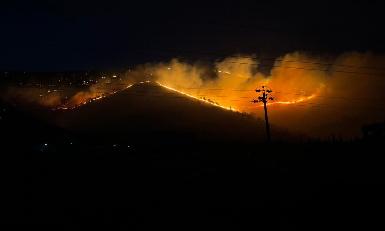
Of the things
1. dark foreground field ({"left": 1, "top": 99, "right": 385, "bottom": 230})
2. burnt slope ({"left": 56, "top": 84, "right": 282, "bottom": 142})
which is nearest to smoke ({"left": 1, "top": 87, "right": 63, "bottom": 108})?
burnt slope ({"left": 56, "top": 84, "right": 282, "bottom": 142})

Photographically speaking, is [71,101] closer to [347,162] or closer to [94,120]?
[94,120]

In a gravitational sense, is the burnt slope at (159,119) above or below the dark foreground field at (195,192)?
above

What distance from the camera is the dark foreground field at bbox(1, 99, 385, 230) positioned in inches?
589

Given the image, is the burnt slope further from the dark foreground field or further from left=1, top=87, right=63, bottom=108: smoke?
the dark foreground field

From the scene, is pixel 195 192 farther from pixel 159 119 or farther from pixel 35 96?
pixel 35 96

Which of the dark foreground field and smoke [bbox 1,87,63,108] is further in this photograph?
smoke [bbox 1,87,63,108]

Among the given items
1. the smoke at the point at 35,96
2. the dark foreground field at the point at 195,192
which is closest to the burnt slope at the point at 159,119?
the smoke at the point at 35,96

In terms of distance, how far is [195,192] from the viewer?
19938 mm

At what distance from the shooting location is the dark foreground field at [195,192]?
15.0 meters

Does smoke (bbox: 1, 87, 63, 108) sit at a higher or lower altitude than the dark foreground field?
higher

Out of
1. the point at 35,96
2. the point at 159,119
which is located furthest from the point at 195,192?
the point at 35,96

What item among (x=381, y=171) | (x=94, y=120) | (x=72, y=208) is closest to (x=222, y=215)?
(x=72, y=208)

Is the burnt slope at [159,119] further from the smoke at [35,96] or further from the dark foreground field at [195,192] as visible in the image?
the dark foreground field at [195,192]

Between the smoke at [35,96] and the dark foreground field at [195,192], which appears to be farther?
the smoke at [35,96]
